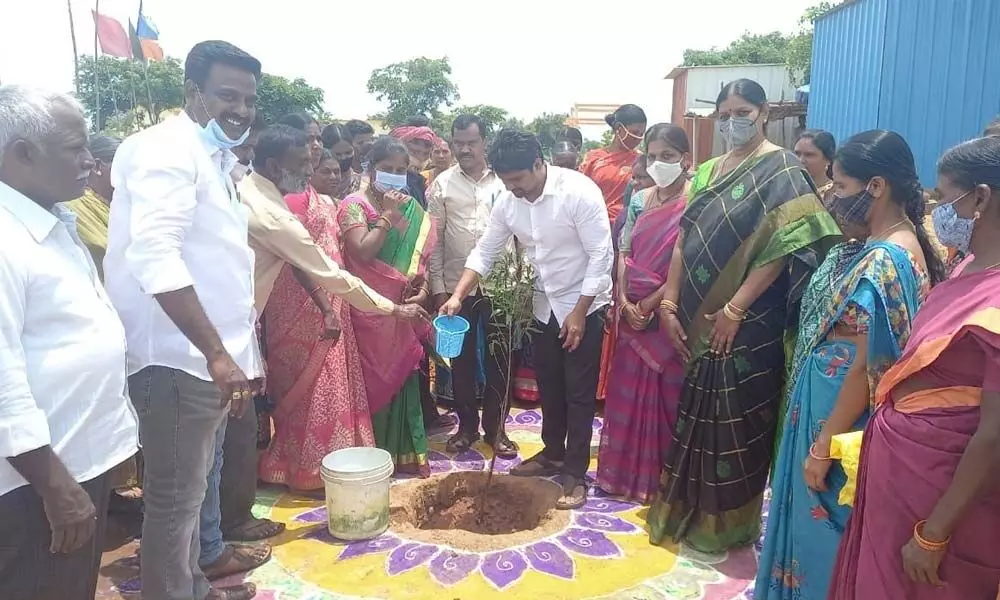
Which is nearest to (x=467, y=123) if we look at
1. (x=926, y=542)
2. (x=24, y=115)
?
(x=24, y=115)

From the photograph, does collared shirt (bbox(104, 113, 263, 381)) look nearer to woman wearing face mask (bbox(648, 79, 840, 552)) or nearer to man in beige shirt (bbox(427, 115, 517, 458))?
woman wearing face mask (bbox(648, 79, 840, 552))

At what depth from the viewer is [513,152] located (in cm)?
368

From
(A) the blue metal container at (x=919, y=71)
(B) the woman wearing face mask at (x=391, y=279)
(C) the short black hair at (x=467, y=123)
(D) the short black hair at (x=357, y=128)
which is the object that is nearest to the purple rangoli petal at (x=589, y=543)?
(B) the woman wearing face mask at (x=391, y=279)

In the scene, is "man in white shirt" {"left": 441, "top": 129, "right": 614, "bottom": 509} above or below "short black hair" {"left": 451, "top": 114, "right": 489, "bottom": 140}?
below

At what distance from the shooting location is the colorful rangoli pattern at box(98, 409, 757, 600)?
9.98ft

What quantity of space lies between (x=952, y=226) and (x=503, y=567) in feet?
7.15

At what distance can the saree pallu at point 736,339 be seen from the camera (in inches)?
121

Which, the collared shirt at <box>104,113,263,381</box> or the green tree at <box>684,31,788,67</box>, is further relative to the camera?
the green tree at <box>684,31,788,67</box>

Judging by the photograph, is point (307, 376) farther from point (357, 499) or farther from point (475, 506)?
point (475, 506)

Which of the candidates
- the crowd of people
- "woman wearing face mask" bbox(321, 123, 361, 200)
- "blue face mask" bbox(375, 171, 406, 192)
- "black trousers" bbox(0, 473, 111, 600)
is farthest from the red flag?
"black trousers" bbox(0, 473, 111, 600)

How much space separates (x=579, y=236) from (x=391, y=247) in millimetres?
1071

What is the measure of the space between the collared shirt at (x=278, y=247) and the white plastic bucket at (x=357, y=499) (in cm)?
83

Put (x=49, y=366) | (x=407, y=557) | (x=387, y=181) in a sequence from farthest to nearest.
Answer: (x=387, y=181)
(x=407, y=557)
(x=49, y=366)

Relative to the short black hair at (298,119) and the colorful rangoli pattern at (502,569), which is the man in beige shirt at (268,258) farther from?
the short black hair at (298,119)
